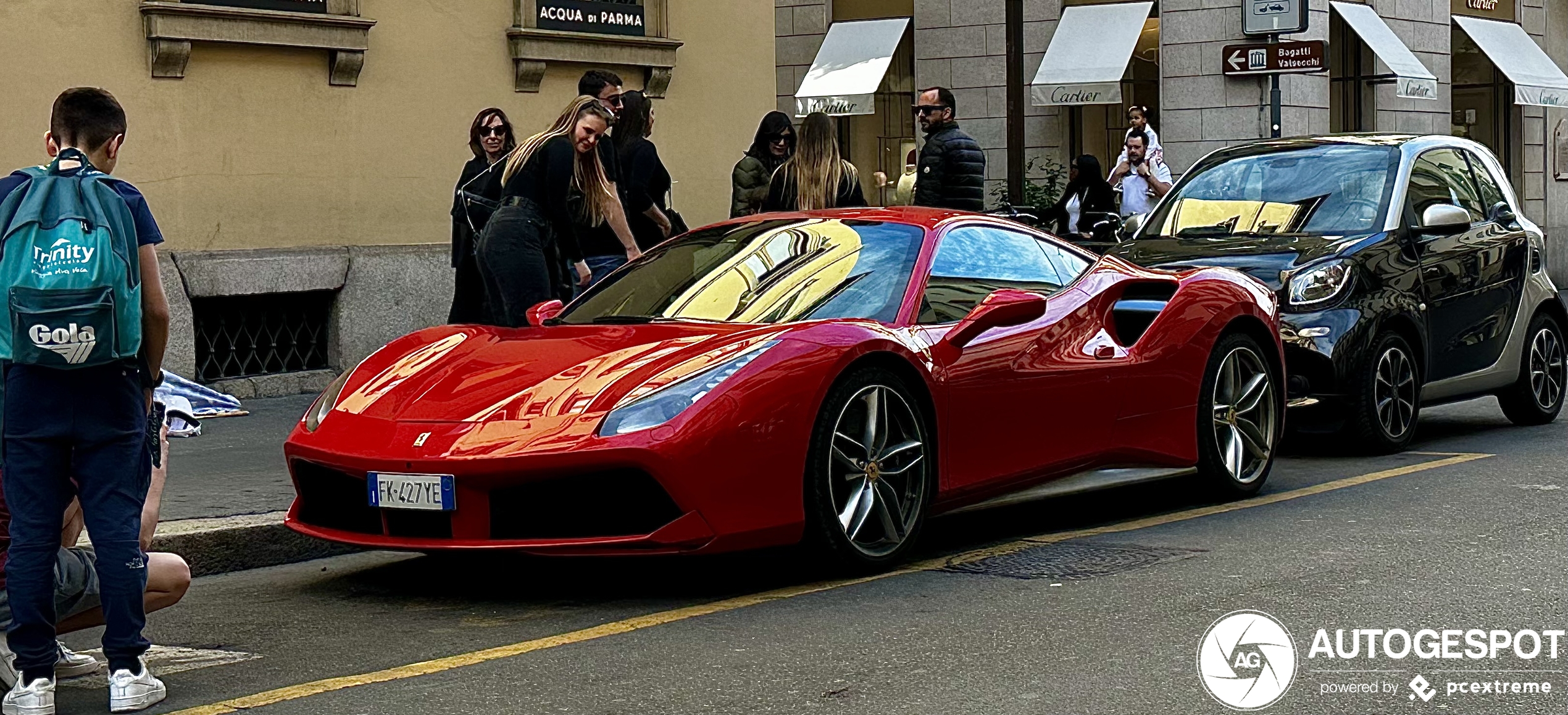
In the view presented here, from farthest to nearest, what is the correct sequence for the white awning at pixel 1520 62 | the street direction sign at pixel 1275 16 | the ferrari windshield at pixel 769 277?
1. the white awning at pixel 1520 62
2. the street direction sign at pixel 1275 16
3. the ferrari windshield at pixel 769 277

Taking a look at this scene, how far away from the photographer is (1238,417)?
27.9 ft

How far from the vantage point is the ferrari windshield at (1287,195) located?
10656mm

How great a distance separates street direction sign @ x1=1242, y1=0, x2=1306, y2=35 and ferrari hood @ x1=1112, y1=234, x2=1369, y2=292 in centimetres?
732

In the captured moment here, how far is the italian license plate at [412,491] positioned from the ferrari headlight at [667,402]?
1.66ft

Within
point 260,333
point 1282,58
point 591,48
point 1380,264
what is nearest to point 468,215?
point 260,333

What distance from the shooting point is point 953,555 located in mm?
7121

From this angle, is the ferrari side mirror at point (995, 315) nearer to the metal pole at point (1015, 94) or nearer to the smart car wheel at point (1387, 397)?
the smart car wheel at point (1387, 397)

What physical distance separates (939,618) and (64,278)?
2628mm

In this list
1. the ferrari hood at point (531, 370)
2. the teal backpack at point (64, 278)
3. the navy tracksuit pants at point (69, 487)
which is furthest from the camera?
the ferrari hood at point (531, 370)

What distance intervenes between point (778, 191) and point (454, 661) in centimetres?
579

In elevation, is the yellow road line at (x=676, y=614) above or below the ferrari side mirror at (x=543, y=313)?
below

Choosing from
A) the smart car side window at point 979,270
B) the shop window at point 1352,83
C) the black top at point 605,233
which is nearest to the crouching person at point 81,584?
the smart car side window at point 979,270

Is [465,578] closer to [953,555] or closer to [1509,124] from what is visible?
[953,555]

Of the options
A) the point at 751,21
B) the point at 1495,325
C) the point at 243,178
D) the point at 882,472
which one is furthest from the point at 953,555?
the point at 751,21
